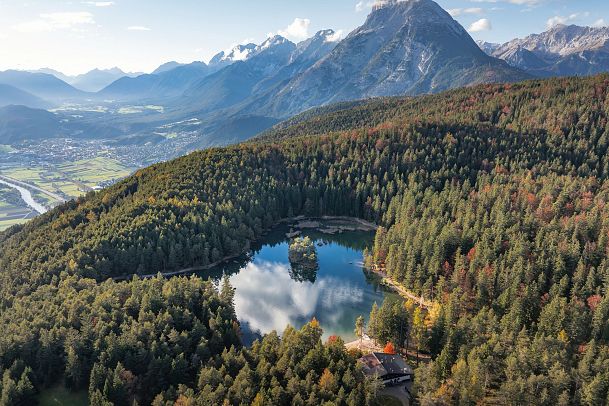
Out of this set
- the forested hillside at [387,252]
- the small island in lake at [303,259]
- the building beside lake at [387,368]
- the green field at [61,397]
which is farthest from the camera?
the small island in lake at [303,259]

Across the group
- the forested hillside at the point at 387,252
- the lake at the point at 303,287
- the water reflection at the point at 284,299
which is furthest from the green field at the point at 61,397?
the water reflection at the point at 284,299

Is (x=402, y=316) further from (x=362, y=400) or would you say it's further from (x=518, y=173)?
(x=518, y=173)

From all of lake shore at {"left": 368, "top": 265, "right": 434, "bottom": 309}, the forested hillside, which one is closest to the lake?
lake shore at {"left": 368, "top": 265, "right": 434, "bottom": 309}

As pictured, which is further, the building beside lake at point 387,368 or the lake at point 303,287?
the lake at point 303,287

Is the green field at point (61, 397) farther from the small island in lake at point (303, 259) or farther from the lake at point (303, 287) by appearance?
the small island in lake at point (303, 259)

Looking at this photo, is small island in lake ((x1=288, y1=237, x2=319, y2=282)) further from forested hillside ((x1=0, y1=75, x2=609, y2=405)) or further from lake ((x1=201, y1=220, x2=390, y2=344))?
forested hillside ((x1=0, y1=75, x2=609, y2=405))

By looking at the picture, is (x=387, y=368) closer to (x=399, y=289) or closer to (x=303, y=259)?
(x=399, y=289)
